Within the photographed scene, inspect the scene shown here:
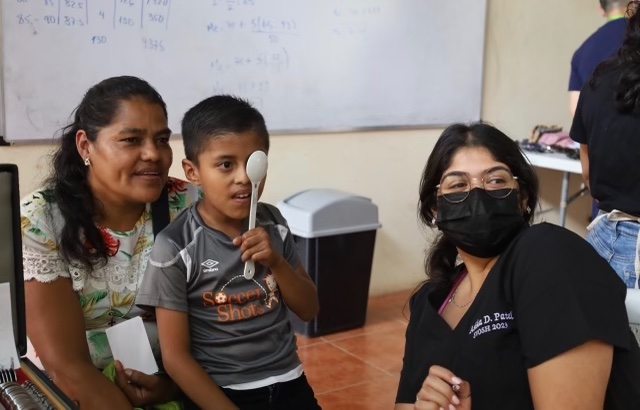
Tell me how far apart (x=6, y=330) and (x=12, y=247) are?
11cm

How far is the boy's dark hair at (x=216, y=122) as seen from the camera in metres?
1.57

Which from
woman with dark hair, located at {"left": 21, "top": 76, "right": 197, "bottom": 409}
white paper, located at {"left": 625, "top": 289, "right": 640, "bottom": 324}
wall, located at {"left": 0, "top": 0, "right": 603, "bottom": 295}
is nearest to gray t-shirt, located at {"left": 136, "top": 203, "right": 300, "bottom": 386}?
woman with dark hair, located at {"left": 21, "top": 76, "right": 197, "bottom": 409}

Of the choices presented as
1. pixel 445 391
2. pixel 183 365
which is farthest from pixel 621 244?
pixel 183 365

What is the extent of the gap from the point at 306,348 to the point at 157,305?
6.29 ft

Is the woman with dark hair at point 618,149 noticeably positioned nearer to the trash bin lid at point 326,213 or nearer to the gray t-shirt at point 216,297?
the gray t-shirt at point 216,297

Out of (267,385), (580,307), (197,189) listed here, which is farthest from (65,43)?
(580,307)

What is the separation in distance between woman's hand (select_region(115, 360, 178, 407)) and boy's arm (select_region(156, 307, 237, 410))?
0.16ft

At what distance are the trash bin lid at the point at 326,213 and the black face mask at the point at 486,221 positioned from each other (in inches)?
79.7

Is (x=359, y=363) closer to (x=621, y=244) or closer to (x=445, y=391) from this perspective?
(x=621, y=244)

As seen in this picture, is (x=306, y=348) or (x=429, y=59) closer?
(x=306, y=348)

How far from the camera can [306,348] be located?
3.36 meters

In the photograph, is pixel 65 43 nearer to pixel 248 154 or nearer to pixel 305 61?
pixel 305 61

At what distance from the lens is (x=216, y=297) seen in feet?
5.10

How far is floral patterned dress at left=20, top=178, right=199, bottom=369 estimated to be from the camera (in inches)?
61.8
